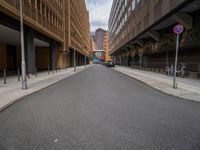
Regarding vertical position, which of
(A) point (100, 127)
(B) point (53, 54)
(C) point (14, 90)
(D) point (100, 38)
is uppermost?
(D) point (100, 38)

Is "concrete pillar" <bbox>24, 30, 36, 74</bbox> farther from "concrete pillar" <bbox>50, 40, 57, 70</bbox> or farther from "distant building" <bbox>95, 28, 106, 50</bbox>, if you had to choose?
"distant building" <bbox>95, 28, 106, 50</bbox>

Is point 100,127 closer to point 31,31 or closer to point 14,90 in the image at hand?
point 14,90

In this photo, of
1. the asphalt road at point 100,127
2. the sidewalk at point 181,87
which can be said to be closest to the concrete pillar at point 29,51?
the asphalt road at point 100,127

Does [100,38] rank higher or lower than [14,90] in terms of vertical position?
higher

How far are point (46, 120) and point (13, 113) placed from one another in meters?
1.48

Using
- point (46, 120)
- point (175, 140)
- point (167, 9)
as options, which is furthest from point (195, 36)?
point (46, 120)

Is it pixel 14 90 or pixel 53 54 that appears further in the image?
pixel 53 54

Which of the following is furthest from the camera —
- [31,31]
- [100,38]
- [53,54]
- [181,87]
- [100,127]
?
[100,38]

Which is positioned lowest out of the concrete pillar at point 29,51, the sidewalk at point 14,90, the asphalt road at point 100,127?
the asphalt road at point 100,127

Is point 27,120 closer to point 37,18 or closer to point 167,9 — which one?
point 37,18

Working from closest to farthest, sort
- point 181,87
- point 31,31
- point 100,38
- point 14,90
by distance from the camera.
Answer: point 14,90
point 181,87
point 31,31
point 100,38

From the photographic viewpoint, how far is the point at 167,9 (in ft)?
47.1

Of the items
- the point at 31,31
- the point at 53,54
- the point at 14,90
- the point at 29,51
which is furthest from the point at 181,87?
the point at 53,54

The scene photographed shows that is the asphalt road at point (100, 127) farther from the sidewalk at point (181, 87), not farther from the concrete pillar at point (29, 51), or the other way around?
the concrete pillar at point (29, 51)
